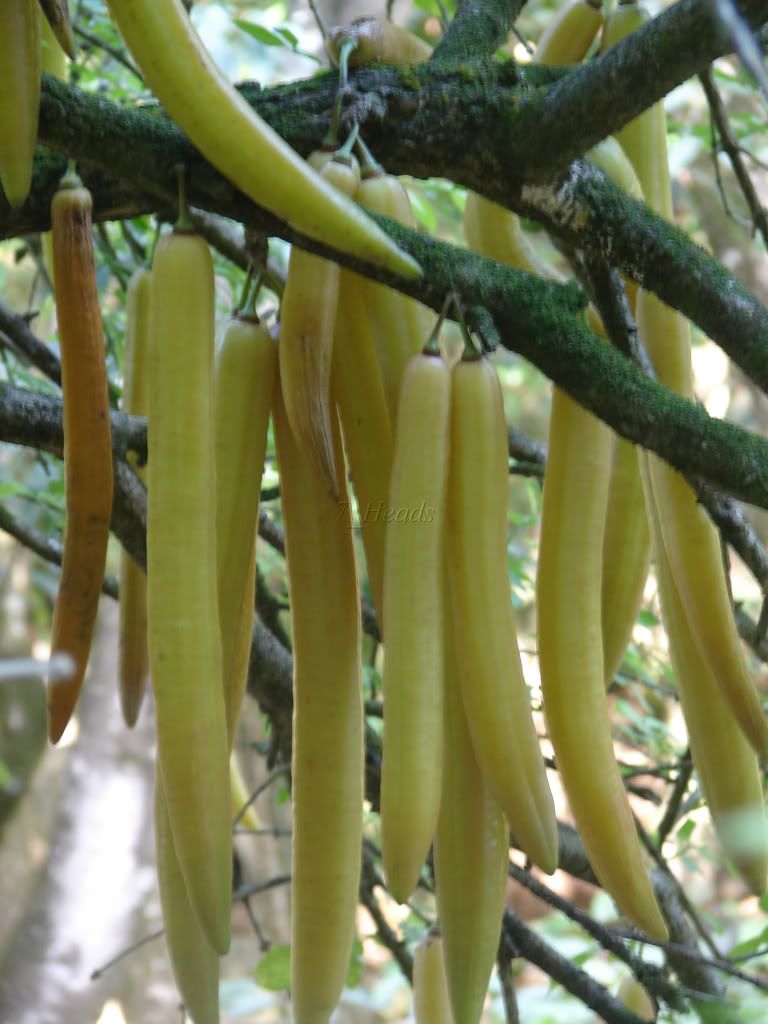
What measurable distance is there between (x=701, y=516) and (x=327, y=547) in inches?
12.8

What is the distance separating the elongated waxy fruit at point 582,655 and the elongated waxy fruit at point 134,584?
1.67 feet

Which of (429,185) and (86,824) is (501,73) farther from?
(86,824)

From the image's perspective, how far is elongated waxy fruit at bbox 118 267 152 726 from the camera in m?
1.28

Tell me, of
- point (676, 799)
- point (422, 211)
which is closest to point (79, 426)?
point (676, 799)

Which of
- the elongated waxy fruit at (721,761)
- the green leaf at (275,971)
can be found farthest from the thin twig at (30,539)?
the elongated waxy fruit at (721,761)

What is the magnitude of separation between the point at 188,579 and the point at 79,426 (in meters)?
0.17

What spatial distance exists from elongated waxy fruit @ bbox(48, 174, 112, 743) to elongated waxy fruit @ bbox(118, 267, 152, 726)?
1.13ft

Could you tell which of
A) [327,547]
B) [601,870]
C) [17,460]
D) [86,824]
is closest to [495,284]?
[327,547]

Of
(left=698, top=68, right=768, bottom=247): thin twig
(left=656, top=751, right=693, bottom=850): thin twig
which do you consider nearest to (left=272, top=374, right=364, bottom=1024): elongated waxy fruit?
(left=656, top=751, right=693, bottom=850): thin twig

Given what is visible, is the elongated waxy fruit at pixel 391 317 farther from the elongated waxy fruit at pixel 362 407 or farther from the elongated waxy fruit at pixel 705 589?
the elongated waxy fruit at pixel 705 589

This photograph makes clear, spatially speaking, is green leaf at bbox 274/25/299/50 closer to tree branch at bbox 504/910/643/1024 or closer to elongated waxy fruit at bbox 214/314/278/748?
elongated waxy fruit at bbox 214/314/278/748

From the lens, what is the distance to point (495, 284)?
848 millimetres

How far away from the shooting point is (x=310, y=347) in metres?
0.81

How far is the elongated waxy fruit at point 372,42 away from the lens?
0.98 meters
